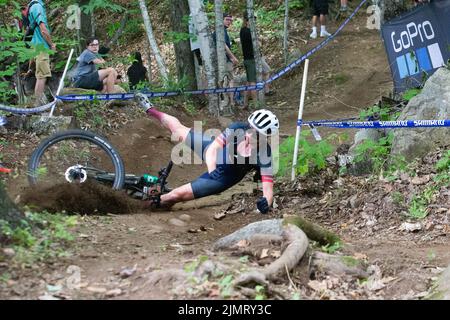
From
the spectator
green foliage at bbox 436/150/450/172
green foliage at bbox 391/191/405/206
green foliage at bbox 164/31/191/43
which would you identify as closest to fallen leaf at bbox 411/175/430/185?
green foliage at bbox 436/150/450/172

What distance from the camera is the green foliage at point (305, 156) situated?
8828 millimetres

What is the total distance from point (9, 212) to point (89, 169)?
2.81 metres

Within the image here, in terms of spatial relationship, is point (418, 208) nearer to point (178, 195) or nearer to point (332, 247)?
point (332, 247)

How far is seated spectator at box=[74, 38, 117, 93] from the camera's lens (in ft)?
36.7

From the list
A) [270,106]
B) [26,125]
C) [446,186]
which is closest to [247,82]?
[270,106]

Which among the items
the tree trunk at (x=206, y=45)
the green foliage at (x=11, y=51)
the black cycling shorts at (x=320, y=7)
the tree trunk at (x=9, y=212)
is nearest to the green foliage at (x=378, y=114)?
the tree trunk at (x=206, y=45)

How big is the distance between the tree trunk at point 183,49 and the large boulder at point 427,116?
6330 millimetres

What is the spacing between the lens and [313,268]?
15.8ft

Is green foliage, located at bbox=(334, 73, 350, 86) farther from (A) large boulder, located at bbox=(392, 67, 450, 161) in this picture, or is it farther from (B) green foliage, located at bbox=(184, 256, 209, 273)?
(B) green foliage, located at bbox=(184, 256, 209, 273)

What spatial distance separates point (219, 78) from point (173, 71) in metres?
5.65

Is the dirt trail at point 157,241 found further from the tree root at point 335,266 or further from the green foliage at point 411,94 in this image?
the green foliage at point 411,94

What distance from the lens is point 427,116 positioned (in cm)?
839

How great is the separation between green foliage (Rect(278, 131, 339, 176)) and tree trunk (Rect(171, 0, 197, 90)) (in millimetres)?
5286
